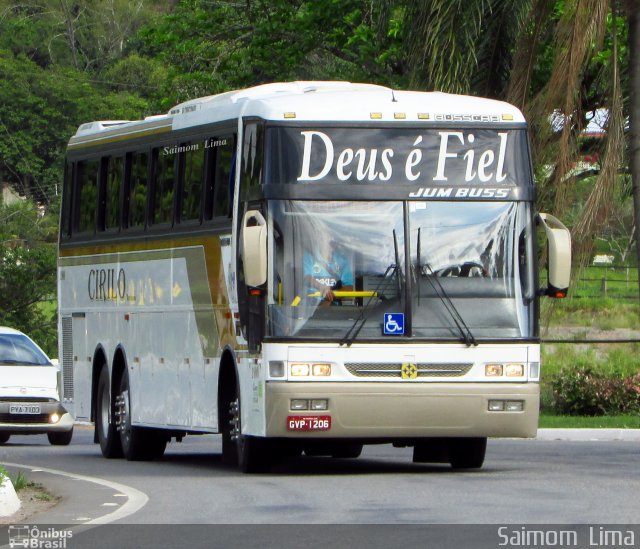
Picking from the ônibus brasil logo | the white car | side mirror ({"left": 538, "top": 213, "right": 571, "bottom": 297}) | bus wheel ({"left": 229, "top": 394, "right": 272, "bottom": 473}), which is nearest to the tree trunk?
side mirror ({"left": 538, "top": 213, "right": 571, "bottom": 297})

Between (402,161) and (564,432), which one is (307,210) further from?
(564,432)

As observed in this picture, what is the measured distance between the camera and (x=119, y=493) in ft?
47.8

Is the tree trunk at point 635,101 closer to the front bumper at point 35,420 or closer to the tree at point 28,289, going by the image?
the front bumper at point 35,420

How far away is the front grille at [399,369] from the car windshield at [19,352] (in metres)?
10.5

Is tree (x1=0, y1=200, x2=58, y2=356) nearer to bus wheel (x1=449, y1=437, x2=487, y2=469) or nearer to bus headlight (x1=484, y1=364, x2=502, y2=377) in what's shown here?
bus wheel (x1=449, y1=437, x2=487, y2=469)

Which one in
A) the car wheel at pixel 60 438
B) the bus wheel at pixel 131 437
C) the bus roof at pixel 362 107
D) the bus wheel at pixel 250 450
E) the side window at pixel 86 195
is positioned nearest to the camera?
the bus roof at pixel 362 107

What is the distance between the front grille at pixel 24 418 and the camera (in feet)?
79.0

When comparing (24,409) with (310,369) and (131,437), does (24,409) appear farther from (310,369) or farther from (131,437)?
(310,369)

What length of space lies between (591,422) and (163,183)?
941 cm

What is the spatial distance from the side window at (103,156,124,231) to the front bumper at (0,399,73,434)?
14.1ft

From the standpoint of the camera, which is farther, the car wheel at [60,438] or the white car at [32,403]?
the car wheel at [60,438]

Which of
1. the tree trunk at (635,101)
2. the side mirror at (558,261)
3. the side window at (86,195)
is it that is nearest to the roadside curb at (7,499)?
the side mirror at (558,261)

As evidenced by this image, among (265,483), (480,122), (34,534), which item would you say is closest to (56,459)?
(265,483)

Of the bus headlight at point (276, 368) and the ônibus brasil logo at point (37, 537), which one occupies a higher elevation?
the bus headlight at point (276, 368)
